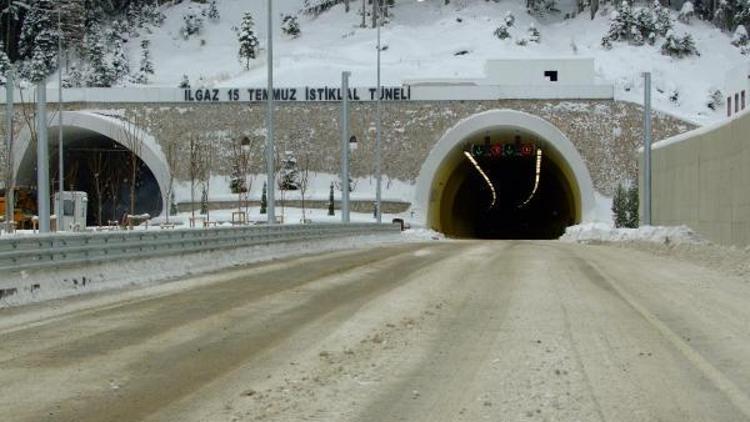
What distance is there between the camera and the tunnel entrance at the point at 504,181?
6138cm

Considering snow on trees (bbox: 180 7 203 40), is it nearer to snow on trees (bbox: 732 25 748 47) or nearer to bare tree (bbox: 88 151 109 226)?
bare tree (bbox: 88 151 109 226)

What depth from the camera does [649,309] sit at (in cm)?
1331

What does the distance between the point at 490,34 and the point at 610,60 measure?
18438 mm

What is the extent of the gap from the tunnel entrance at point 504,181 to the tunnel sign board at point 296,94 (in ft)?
20.6

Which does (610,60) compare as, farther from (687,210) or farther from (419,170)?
(687,210)

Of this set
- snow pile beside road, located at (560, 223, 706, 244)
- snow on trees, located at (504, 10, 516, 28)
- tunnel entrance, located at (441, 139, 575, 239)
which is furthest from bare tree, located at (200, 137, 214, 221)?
snow on trees, located at (504, 10, 516, 28)

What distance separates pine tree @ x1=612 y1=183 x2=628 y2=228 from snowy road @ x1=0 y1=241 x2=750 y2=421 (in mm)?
39106

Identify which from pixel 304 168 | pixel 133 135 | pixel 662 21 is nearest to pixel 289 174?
pixel 304 168

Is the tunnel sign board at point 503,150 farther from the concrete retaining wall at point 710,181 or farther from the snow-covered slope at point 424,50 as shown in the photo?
the concrete retaining wall at point 710,181

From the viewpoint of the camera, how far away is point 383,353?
9508mm

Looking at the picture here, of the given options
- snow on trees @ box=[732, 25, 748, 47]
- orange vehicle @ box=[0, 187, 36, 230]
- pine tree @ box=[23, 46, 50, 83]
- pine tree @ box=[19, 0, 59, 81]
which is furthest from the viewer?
pine tree @ box=[19, 0, 59, 81]

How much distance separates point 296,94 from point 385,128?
22.3ft

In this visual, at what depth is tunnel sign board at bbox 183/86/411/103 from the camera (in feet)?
223

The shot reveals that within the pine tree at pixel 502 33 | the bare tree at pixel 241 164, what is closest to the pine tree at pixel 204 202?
the bare tree at pixel 241 164
